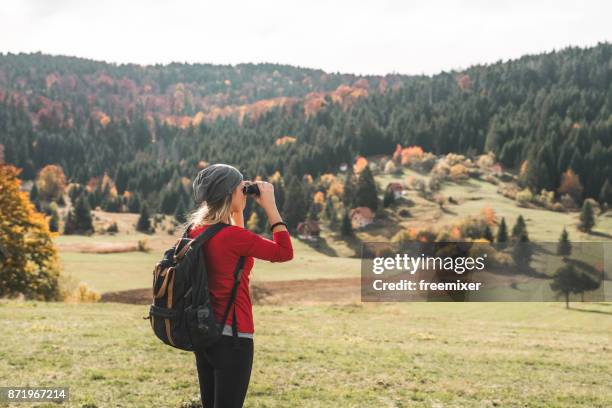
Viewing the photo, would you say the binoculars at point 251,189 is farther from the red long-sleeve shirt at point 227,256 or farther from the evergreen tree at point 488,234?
the evergreen tree at point 488,234

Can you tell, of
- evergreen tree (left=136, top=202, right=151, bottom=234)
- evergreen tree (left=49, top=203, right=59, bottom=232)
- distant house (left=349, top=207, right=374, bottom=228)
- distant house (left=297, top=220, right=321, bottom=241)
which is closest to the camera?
distant house (left=297, top=220, right=321, bottom=241)

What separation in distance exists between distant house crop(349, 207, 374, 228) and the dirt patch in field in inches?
2113

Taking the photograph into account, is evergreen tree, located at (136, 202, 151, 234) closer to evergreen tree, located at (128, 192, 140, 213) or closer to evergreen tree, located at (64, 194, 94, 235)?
evergreen tree, located at (64, 194, 94, 235)

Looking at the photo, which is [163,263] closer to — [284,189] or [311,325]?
[311,325]

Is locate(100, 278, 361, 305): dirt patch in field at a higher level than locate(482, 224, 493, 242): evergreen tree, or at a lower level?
lower

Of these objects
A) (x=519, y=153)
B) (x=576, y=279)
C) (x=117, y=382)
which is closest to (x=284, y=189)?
(x=519, y=153)

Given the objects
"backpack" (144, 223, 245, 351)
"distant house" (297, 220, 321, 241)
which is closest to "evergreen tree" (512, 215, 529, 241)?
"distant house" (297, 220, 321, 241)

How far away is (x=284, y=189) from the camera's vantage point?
531ft

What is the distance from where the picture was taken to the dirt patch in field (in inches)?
2293

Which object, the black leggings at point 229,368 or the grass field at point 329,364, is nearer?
the black leggings at point 229,368

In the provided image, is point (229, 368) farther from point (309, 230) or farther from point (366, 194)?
point (366, 194)

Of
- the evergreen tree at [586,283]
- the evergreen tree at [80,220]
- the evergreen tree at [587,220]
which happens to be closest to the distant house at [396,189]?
the evergreen tree at [587,220]

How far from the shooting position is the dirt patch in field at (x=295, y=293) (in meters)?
58.2

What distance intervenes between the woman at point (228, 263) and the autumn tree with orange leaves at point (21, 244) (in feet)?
117
